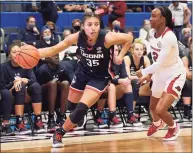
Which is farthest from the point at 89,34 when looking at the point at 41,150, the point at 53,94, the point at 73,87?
the point at 53,94

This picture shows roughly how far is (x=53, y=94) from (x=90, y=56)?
7.29 feet

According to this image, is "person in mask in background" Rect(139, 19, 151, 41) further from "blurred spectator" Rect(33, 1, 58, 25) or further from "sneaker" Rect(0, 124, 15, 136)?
"sneaker" Rect(0, 124, 15, 136)

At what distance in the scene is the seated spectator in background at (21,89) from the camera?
8562mm

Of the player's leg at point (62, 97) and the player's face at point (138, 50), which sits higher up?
the player's face at point (138, 50)

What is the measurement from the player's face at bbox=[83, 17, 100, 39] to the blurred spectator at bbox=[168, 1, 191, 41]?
278 inches

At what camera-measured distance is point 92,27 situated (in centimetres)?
683

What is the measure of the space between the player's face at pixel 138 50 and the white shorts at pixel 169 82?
2068 millimetres

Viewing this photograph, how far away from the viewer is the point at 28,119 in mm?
8953

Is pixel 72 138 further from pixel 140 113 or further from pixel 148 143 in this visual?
pixel 140 113

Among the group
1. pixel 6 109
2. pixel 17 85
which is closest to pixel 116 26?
pixel 17 85

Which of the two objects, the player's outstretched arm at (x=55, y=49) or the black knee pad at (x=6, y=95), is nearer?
the player's outstretched arm at (x=55, y=49)

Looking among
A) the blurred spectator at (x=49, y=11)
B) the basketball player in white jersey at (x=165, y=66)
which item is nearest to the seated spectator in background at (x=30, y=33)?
the blurred spectator at (x=49, y=11)

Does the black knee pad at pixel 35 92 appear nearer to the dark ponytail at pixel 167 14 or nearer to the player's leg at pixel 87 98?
the player's leg at pixel 87 98

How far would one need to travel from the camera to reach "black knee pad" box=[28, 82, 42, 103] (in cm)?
872
